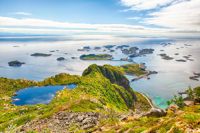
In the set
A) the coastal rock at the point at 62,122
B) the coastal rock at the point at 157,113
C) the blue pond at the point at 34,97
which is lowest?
the blue pond at the point at 34,97

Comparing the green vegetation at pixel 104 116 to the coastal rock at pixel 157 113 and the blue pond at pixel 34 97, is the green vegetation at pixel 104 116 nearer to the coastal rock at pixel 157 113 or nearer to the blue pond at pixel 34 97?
the coastal rock at pixel 157 113

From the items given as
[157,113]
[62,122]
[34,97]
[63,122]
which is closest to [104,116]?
[63,122]

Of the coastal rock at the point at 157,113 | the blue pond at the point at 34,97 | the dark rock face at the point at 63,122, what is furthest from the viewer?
the blue pond at the point at 34,97

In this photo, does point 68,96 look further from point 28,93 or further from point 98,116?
point 98,116

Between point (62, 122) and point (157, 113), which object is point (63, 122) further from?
point (157, 113)

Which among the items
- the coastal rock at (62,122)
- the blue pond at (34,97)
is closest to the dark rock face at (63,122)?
the coastal rock at (62,122)

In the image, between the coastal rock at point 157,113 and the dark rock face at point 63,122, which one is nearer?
the coastal rock at point 157,113

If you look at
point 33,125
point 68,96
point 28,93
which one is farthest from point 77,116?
point 28,93

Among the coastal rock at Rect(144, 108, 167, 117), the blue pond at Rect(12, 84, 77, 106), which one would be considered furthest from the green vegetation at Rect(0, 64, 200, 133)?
the blue pond at Rect(12, 84, 77, 106)
